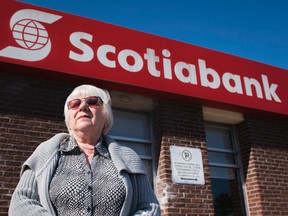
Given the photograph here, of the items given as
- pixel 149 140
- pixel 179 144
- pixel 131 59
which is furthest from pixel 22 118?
pixel 179 144

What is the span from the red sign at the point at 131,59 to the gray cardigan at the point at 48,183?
3.37 metres

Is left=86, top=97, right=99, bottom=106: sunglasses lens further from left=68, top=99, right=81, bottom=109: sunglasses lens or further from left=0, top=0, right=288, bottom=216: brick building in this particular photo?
left=0, top=0, right=288, bottom=216: brick building

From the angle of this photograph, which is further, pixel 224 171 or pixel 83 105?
pixel 224 171

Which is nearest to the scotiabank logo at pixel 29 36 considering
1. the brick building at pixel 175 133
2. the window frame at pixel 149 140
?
the brick building at pixel 175 133

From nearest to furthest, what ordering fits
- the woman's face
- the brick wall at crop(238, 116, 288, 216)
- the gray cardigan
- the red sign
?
the gray cardigan
the woman's face
the red sign
the brick wall at crop(238, 116, 288, 216)

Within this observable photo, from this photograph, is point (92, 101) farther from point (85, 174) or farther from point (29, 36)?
point (29, 36)

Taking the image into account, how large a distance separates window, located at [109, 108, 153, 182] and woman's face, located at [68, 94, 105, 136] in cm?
385

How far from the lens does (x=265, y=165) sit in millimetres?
7391

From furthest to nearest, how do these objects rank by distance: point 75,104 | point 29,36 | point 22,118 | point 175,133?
point 175,133 < point 29,36 < point 22,118 < point 75,104

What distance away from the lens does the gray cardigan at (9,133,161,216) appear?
206 centimetres

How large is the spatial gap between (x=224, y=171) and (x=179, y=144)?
4.65 ft

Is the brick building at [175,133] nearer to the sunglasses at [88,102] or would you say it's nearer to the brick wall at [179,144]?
the brick wall at [179,144]

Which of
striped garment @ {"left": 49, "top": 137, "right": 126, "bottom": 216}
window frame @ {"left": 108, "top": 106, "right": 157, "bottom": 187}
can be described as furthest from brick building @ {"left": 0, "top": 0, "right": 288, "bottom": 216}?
striped garment @ {"left": 49, "top": 137, "right": 126, "bottom": 216}

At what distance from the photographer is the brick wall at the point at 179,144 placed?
6.08 metres
